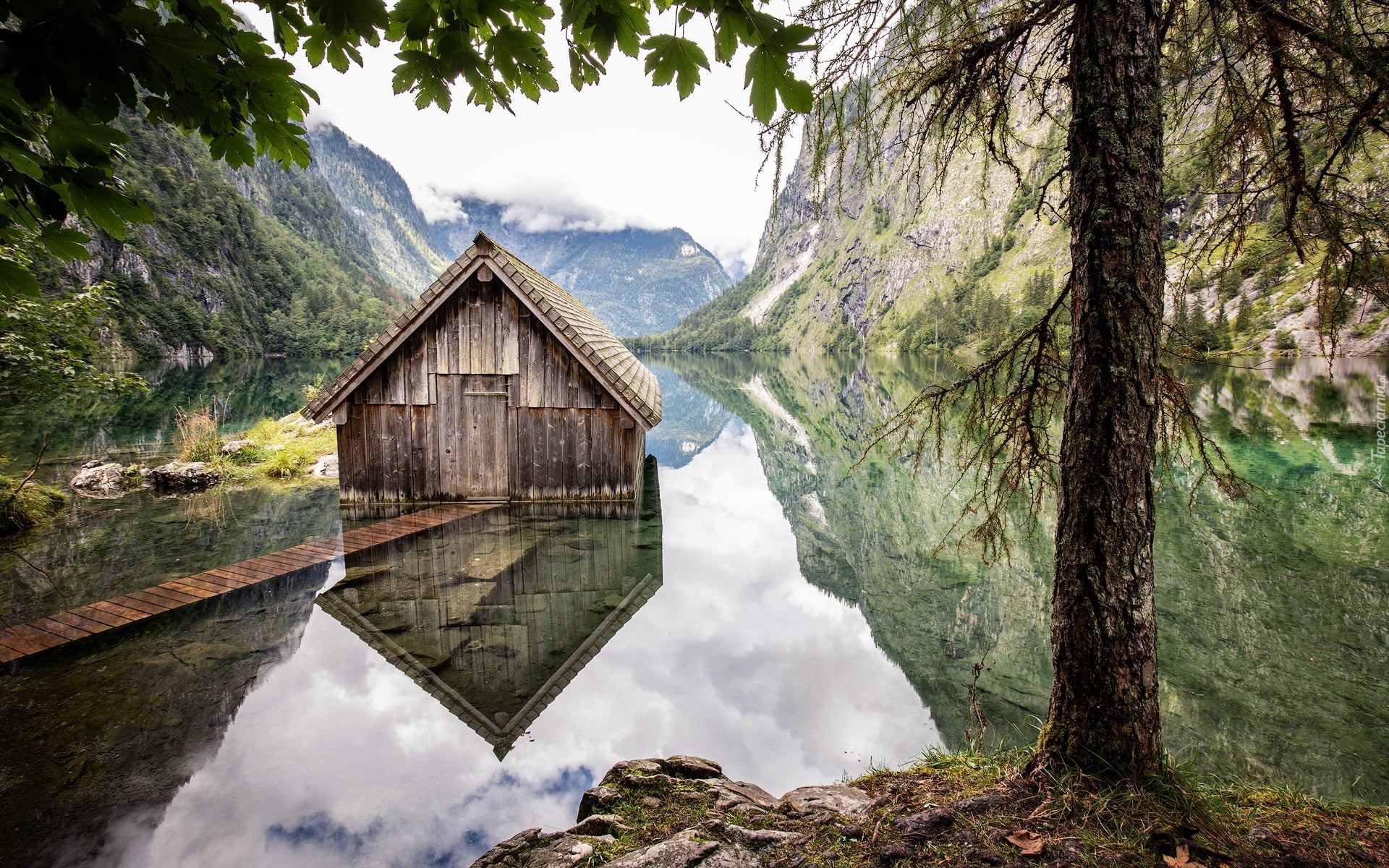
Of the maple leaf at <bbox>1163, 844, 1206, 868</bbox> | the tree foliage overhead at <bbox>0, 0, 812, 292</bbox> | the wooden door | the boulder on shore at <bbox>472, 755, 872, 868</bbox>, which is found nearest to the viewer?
the tree foliage overhead at <bbox>0, 0, 812, 292</bbox>

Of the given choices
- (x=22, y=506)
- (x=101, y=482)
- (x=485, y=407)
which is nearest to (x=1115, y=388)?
(x=485, y=407)

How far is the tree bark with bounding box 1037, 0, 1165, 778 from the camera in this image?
9.80 ft

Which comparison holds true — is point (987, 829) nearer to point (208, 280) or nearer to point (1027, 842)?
point (1027, 842)

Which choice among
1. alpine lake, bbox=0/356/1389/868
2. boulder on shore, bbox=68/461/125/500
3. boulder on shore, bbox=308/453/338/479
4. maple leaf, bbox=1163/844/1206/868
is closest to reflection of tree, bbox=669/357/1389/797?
alpine lake, bbox=0/356/1389/868

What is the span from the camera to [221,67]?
2.62 metres

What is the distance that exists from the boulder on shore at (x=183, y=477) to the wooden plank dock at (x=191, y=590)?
6450 mm

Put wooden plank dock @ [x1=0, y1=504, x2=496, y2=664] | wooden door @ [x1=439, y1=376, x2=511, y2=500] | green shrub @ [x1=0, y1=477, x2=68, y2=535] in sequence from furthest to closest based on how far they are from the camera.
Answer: wooden door @ [x1=439, y1=376, x2=511, y2=500]
green shrub @ [x1=0, y1=477, x2=68, y2=535]
wooden plank dock @ [x1=0, y1=504, x2=496, y2=664]

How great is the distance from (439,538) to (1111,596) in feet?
33.1

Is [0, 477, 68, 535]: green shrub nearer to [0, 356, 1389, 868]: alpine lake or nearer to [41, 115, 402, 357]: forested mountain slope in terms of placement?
[0, 356, 1389, 868]: alpine lake

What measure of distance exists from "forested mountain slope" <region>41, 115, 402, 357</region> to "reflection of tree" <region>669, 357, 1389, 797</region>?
103712 mm

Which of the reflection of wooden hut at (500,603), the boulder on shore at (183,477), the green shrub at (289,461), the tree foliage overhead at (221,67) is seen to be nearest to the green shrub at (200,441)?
the boulder on shore at (183,477)

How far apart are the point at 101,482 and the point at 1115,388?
19.4 metres

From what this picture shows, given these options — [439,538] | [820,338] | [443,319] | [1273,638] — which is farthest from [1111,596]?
[820,338]

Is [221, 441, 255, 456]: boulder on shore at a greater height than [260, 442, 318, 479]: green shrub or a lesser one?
greater
